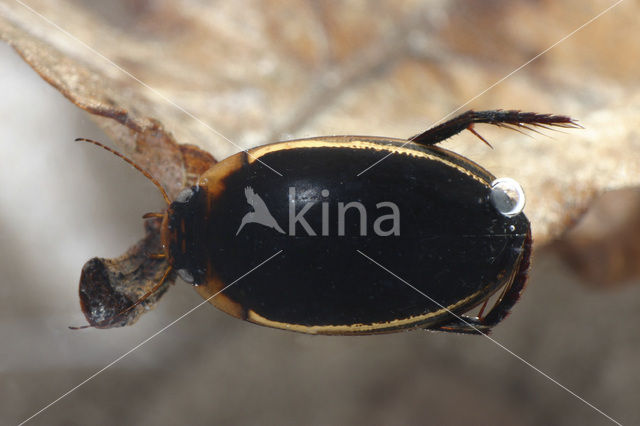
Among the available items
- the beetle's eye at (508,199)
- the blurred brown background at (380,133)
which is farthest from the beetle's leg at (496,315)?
the blurred brown background at (380,133)

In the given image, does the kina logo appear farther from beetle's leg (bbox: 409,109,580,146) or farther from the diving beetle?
beetle's leg (bbox: 409,109,580,146)

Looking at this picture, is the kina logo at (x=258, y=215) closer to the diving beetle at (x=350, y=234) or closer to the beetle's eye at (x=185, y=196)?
the diving beetle at (x=350, y=234)

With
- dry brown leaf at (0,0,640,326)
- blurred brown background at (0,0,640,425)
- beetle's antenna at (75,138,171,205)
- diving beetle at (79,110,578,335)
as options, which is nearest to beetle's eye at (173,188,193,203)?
diving beetle at (79,110,578,335)

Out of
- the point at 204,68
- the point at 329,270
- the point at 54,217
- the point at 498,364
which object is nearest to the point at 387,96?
the point at 204,68

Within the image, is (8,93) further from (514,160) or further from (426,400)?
(426,400)

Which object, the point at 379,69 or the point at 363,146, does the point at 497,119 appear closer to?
the point at 363,146

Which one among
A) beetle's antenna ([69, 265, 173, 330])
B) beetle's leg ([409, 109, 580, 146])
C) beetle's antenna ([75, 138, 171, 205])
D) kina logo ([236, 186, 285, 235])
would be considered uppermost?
beetle's leg ([409, 109, 580, 146])
